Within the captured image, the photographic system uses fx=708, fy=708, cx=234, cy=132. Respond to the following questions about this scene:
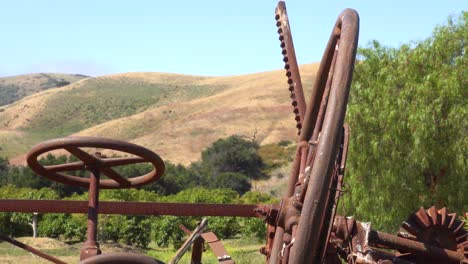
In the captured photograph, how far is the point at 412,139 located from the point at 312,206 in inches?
481

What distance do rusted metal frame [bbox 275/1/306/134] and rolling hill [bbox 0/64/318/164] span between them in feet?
179

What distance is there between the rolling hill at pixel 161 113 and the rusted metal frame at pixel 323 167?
185ft

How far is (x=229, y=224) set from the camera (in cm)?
2394

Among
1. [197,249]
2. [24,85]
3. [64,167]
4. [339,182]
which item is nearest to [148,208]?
[197,249]

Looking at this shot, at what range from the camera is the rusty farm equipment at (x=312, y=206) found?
3.06 metres

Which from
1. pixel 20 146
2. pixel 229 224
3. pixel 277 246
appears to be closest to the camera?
pixel 277 246

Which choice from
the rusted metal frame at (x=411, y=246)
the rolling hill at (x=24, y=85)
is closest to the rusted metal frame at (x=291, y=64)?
the rusted metal frame at (x=411, y=246)

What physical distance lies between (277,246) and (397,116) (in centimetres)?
1153

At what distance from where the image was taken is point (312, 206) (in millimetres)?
3002

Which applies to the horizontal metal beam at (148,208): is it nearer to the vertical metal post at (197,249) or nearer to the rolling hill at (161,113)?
the vertical metal post at (197,249)

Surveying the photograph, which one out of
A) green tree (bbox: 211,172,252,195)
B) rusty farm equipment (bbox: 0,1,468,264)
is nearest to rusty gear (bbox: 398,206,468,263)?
rusty farm equipment (bbox: 0,1,468,264)

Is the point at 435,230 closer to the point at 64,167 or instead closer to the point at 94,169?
the point at 94,169

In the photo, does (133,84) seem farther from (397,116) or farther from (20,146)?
(397,116)

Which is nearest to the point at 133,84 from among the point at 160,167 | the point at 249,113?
the point at 249,113
